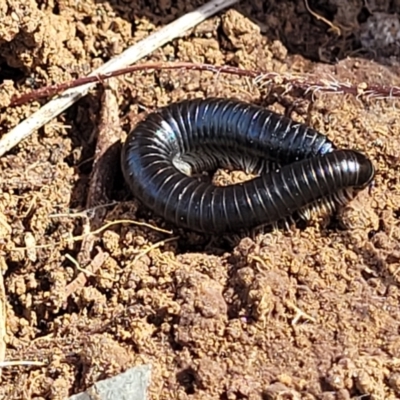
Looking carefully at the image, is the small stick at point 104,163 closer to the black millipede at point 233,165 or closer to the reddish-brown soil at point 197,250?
the reddish-brown soil at point 197,250

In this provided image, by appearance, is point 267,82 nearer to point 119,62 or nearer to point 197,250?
point 119,62

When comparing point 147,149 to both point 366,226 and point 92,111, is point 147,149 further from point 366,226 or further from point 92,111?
point 366,226

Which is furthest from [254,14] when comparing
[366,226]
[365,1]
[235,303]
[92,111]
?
[235,303]

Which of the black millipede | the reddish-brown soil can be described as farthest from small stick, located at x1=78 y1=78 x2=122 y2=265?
the black millipede

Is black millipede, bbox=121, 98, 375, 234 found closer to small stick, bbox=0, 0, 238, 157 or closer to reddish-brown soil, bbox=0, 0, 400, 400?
reddish-brown soil, bbox=0, 0, 400, 400

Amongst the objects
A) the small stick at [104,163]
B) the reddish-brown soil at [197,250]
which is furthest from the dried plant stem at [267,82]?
the small stick at [104,163]

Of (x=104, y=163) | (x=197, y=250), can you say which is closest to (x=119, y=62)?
(x=104, y=163)
